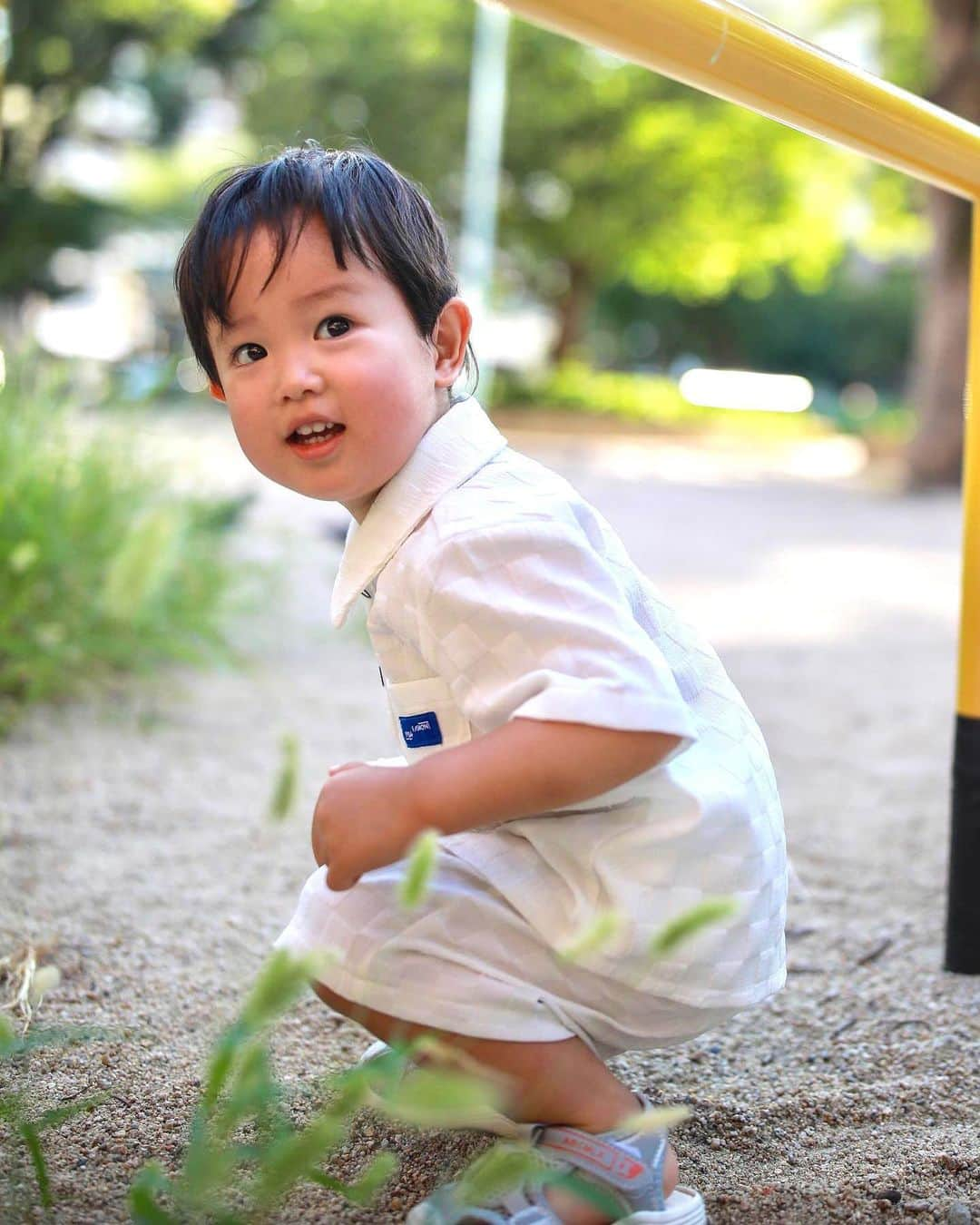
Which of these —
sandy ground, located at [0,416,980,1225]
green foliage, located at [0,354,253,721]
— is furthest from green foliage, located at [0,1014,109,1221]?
green foliage, located at [0,354,253,721]

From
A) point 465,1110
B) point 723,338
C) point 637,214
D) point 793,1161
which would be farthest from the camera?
point 723,338

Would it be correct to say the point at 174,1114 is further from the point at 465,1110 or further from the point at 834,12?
the point at 834,12

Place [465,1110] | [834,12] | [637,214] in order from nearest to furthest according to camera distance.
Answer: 1. [465,1110]
2. [834,12]
3. [637,214]

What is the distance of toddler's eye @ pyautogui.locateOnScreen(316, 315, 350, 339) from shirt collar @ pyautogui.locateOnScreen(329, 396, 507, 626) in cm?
11

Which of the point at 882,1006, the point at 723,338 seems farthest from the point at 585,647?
the point at 723,338

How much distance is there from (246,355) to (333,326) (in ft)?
0.28

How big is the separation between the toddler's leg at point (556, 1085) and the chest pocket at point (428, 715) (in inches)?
9.0

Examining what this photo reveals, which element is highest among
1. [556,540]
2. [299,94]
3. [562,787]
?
[299,94]

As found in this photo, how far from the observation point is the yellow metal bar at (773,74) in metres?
1.13

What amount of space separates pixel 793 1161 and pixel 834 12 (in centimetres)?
1464

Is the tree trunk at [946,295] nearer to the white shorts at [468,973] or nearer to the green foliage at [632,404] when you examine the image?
the green foliage at [632,404]

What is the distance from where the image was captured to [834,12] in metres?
14.1

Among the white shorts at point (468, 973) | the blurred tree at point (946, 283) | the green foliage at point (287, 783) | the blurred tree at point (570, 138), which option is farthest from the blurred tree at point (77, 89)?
the green foliage at point (287, 783)

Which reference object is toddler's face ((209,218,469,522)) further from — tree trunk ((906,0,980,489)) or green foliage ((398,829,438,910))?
tree trunk ((906,0,980,489))
